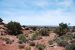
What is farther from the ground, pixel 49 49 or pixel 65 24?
pixel 65 24

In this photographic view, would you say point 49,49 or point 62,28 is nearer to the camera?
point 49,49

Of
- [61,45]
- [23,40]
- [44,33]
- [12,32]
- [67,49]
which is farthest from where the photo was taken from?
[12,32]

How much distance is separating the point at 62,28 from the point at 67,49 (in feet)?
58.2

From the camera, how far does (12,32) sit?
41875mm

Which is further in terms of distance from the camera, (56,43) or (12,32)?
(12,32)

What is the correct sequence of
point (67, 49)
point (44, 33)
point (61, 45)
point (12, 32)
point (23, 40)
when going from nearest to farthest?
point (67, 49), point (61, 45), point (23, 40), point (44, 33), point (12, 32)

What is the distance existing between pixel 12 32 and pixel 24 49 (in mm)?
18820

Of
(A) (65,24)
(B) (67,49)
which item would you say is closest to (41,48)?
(B) (67,49)

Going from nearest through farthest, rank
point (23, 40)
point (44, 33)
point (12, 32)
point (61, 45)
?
point (61, 45) → point (23, 40) → point (44, 33) → point (12, 32)

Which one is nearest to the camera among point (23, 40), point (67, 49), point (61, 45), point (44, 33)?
point (67, 49)

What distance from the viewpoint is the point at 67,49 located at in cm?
2239

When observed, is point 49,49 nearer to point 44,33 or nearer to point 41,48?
point 41,48

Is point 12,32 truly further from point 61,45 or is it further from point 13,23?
point 61,45

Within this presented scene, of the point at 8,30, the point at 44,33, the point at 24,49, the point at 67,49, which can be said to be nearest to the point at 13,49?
the point at 24,49
